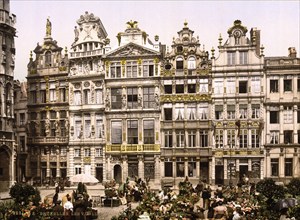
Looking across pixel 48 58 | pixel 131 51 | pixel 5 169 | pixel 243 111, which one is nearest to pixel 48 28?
pixel 48 58

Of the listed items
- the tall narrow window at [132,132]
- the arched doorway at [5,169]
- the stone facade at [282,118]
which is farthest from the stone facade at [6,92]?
the stone facade at [282,118]

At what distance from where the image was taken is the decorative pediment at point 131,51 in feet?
145

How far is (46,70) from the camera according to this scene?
4794cm

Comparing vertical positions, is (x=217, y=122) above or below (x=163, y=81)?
below

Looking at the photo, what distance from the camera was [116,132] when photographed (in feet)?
147

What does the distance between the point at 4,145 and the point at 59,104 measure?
997 cm

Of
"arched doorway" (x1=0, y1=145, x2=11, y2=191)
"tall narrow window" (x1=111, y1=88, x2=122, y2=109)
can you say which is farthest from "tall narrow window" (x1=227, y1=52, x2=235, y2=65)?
"arched doorway" (x1=0, y1=145, x2=11, y2=191)

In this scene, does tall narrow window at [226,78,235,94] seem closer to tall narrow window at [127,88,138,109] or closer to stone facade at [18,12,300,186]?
stone facade at [18,12,300,186]

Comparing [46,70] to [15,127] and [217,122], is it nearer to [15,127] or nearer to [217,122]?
[15,127]

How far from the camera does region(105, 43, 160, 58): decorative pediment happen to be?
145 feet

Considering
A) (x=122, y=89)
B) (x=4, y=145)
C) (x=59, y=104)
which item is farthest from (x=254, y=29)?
(x=4, y=145)

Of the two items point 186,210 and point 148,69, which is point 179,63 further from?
point 186,210

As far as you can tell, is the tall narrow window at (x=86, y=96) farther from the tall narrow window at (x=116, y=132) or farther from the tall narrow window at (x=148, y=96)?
the tall narrow window at (x=148, y=96)

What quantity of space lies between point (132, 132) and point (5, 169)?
12.8 metres
